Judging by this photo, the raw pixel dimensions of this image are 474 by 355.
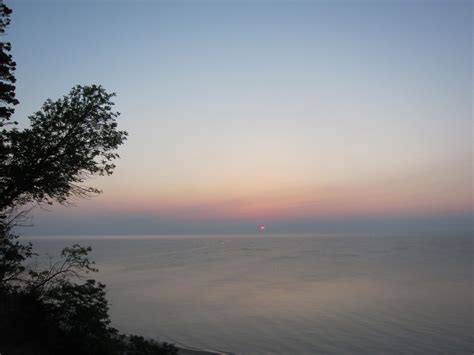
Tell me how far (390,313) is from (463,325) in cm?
734

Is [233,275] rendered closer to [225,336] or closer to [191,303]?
[191,303]

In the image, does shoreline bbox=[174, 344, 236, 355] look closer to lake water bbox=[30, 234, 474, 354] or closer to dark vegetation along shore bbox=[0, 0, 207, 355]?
lake water bbox=[30, 234, 474, 354]

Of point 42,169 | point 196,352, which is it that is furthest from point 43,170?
point 196,352

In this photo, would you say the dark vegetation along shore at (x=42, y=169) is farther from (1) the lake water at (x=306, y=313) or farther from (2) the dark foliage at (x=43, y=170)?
(1) the lake water at (x=306, y=313)

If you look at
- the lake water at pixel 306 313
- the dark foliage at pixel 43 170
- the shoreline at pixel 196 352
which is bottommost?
the lake water at pixel 306 313

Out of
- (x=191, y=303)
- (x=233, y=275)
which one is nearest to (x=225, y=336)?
(x=191, y=303)

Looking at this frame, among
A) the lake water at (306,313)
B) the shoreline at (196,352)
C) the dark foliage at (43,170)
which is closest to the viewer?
A: the dark foliage at (43,170)

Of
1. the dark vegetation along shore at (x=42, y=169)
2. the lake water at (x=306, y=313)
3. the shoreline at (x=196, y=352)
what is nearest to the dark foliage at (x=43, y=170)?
the dark vegetation along shore at (x=42, y=169)

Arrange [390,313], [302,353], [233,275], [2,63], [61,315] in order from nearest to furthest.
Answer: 1. [2,63]
2. [61,315]
3. [302,353]
4. [390,313]
5. [233,275]

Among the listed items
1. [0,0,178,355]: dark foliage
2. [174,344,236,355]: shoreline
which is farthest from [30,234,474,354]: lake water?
[0,0,178,355]: dark foliage

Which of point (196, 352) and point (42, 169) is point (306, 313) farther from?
point (42, 169)

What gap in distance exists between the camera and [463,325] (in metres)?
35.2

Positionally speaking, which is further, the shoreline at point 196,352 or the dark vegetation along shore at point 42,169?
the shoreline at point 196,352

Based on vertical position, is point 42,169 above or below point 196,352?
above
